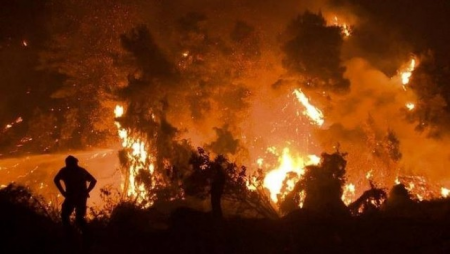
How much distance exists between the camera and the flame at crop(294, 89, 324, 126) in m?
23.1

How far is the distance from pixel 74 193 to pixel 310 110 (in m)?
17.3

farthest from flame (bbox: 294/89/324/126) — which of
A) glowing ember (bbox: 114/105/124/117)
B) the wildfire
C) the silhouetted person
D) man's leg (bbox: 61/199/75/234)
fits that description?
man's leg (bbox: 61/199/75/234)

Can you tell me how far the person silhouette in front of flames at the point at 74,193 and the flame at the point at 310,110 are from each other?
55.0ft

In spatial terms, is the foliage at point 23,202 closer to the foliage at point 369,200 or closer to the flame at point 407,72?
the foliage at point 369,200

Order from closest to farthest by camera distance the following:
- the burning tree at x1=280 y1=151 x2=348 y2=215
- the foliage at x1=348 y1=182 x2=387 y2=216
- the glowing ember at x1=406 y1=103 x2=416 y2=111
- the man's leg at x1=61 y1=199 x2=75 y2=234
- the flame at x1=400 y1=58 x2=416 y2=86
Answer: the man's leg at x1=61 y1=199 x2=75 y2=234 < the foliage at x1=348 y1=182 x2=387 y2=216 < the burning tree at x1=280 y1=151 x2=348 y2=215 < the glowing ember at x1=406 y1=103 x2=416 y2=111 < the flame at x1=400 y1=58 x2=416 y2=86

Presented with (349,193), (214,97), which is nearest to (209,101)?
(214,97)

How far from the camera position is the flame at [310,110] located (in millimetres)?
23125

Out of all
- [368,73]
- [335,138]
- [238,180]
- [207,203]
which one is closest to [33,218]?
[238,180]

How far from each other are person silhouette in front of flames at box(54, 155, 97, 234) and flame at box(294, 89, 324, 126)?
16769 millimetres

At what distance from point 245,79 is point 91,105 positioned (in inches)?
343

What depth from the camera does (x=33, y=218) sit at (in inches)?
339

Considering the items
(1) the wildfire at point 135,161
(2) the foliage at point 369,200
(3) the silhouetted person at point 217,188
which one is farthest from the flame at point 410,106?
(3) the silhouetted person at point 217,188

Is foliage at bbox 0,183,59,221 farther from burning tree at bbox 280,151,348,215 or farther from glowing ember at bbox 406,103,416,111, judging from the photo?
glowing ember at bbox 406,103,416,111

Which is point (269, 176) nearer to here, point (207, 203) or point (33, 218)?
point (207, 203)
